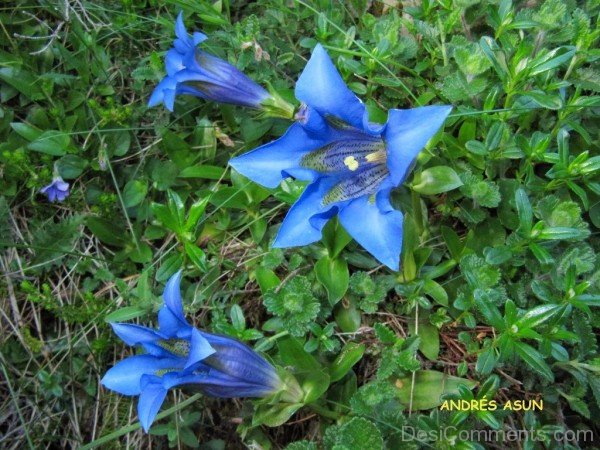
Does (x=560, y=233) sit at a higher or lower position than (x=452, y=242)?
higher

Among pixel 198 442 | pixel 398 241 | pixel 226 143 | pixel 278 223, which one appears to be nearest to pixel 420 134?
pixel 398 241

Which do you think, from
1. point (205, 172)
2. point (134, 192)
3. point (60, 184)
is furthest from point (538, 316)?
point (60, 184)

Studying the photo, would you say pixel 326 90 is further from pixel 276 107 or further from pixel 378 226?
pixel 276 107

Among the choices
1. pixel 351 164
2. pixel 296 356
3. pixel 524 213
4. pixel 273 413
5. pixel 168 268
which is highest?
pixel 351 164

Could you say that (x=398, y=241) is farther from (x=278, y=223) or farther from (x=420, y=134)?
(x=278, y=223)

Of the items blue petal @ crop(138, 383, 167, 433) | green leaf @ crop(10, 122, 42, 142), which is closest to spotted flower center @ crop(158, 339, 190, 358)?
blue petal @ crop(138, 383, 167, 433)

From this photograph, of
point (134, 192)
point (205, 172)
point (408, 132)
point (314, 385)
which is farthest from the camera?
point (134, 192)

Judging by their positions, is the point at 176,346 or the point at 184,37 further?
the point at 184,37
